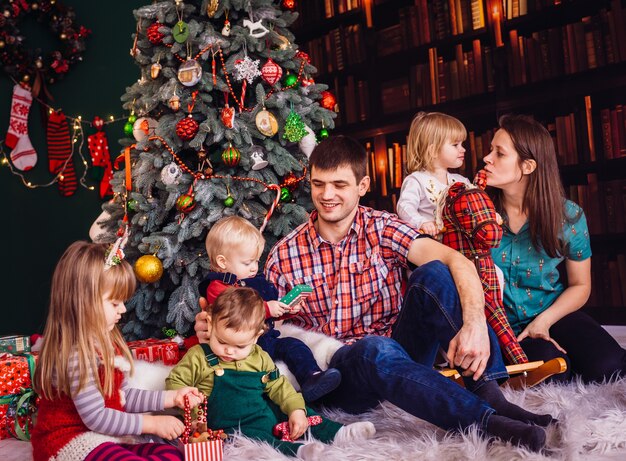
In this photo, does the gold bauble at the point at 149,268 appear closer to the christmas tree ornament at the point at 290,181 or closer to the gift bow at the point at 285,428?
the christmas tree ornament at the point at 290,181

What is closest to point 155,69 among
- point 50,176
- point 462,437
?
point 462,437

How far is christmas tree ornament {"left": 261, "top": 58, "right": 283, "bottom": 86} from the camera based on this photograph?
2.90 m

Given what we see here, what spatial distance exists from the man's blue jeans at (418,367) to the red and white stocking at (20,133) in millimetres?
3963

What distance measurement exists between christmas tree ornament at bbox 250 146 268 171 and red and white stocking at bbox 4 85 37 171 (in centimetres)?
300

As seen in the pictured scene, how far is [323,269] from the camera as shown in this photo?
2336 millimetres

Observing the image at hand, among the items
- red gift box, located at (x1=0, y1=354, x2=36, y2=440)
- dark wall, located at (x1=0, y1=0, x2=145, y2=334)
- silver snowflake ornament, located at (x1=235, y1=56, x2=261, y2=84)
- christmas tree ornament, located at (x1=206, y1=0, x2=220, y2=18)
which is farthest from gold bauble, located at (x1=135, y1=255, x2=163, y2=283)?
dark wall, located at (x1=0, y1=0, x2=145, y2=334)

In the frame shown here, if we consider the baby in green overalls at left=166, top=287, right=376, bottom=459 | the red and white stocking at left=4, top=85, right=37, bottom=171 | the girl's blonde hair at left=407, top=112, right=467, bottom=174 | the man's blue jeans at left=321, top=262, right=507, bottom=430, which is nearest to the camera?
the man's blue jeans at left=321, top=262, right=507, bottom=430

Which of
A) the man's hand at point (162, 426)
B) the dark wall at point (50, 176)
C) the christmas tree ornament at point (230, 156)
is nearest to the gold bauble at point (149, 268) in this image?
the christmas tree ornament at point (230, 156)

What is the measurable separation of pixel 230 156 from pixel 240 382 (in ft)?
3.97

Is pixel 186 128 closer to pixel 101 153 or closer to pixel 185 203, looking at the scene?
pixel 185 203

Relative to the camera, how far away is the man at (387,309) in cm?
169

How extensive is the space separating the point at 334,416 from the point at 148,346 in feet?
2.87

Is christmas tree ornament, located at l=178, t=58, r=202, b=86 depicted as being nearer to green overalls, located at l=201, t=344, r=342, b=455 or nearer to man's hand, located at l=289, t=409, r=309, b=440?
green overalls, located at l=201, t=344, r=342, b=455

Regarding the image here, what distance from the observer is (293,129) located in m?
2.90
